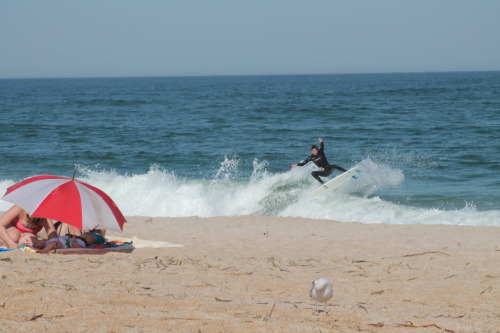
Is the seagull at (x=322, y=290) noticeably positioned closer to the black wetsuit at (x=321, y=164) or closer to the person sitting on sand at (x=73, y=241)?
the person sitting on sand at (x=73, y=241)

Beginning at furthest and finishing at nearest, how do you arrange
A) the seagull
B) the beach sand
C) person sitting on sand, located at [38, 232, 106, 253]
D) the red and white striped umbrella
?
person sitting on sand, located at [38, 232, 106, 253] < the red and white striped umbrella < the seagull < the beach sand

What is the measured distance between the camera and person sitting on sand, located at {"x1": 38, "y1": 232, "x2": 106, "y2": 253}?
7617mm

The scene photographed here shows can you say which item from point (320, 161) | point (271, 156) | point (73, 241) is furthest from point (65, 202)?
point (271, 156)

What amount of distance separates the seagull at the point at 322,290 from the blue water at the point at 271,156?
775 centimetres

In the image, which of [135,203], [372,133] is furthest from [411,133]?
[135,203]

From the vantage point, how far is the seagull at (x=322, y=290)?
16.9ft

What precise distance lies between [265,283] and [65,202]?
8.73 ft

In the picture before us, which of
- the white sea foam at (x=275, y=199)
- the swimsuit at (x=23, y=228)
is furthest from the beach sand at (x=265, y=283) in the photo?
the white sea foam at (x=275, y=199)

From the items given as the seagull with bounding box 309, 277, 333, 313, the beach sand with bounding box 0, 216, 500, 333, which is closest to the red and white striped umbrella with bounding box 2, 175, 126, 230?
the beach sand with bounding box 0, 216, 500, 333

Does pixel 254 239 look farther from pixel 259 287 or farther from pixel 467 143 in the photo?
pixel 467 143

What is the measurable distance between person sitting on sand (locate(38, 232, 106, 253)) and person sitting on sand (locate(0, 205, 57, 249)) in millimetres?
224

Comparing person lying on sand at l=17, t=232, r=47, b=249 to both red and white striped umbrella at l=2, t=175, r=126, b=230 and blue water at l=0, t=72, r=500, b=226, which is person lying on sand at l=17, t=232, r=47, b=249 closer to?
red and white striped umbrella at l=2, t=175, r=126, b=230

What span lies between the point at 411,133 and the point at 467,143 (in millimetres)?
4119

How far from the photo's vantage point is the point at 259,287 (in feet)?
20.2
